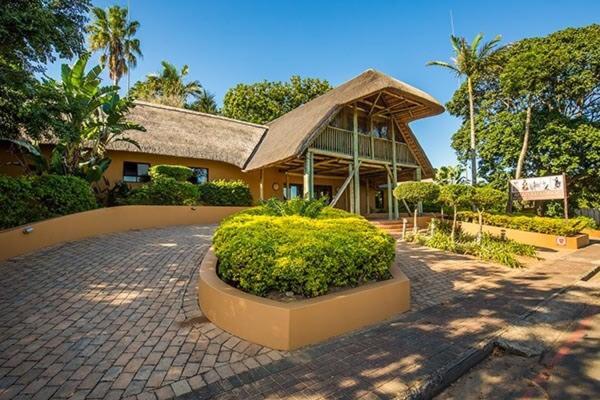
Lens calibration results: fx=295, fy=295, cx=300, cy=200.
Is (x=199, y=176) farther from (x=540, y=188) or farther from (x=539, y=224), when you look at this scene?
(x=540, y=188)

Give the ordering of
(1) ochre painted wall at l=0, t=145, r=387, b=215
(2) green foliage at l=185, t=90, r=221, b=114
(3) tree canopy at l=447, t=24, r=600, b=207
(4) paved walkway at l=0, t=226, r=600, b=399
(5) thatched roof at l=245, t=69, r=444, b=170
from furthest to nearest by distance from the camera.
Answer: (2) green foliage at l=185, t=90, r=221, b=114, (3) tree canopy at l=447, t=24, r=600, b=207, (5) thatched roof at l=245, t=69, r=444, b=170, (1) ochre painted wall at l=0, t=145, r=387, b=215, (4) paved walkway at l=0, t=226, r=600, b=399

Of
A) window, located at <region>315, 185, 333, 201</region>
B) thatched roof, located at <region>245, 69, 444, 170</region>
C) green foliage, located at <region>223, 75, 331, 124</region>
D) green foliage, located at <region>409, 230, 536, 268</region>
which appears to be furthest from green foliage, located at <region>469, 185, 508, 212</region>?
green foliage, located at <region>223, 75, 331, 124</region>

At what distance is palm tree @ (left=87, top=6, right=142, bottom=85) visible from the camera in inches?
977

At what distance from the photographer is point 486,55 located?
19984mm

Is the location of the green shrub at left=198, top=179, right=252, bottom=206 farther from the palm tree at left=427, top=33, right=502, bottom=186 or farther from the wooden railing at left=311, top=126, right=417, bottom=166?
the palm tree at left=427, top=33, right=502, bottom=186

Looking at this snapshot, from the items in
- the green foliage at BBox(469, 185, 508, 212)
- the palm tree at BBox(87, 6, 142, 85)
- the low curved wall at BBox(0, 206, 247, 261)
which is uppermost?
the palm tree at BBox(87, 6, 142, 85)

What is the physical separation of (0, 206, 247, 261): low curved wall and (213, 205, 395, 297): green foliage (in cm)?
566

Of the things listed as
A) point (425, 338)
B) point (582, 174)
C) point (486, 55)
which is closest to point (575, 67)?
point (486, 55)

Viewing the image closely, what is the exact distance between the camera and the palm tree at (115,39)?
977 inches

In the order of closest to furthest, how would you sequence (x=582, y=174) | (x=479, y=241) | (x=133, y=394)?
(x=133, y=394), (x=479, y=241), (x=582, y=174)

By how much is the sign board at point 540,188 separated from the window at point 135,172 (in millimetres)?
19388

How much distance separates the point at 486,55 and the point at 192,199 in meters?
21.1

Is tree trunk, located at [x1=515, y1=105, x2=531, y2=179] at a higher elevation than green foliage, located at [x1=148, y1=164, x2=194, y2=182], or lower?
higher

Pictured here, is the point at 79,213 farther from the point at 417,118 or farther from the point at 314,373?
the point at 417,118
